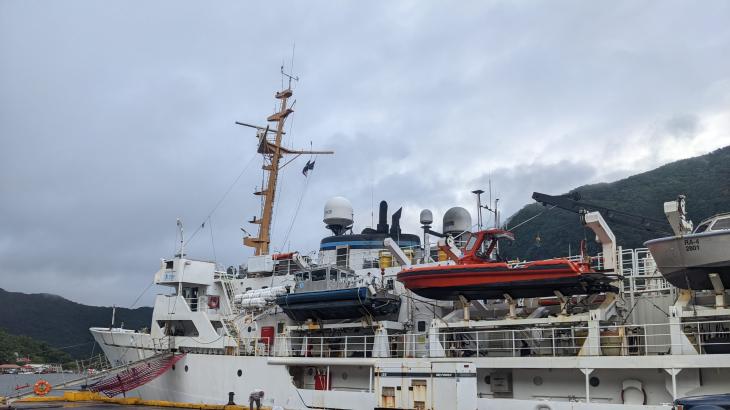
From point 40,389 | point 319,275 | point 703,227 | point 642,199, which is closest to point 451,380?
point 703,227

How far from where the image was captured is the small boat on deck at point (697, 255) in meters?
14.9

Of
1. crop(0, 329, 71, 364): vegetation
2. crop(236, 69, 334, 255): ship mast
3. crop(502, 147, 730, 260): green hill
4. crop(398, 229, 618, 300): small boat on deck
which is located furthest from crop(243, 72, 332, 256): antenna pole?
crop(0, 329, 71, 364): vegetation

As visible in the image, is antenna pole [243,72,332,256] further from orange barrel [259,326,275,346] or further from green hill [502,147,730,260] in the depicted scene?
green hill [502,147,730,260]

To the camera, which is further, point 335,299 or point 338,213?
point 338,213

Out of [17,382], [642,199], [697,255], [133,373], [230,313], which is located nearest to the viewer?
[697,255]

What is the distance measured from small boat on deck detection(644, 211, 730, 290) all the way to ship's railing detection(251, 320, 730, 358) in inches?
45.1

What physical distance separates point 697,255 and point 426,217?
47.5ft

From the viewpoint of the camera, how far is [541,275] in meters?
17.8

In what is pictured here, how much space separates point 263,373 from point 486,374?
27.5 feet

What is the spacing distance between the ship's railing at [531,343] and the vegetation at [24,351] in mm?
99401

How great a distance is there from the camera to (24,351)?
4382 inches

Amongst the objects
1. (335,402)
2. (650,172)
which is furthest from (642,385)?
(650,172)

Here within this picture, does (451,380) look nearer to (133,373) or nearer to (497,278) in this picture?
(497,278)

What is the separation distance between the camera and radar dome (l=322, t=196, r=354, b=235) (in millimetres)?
31438
